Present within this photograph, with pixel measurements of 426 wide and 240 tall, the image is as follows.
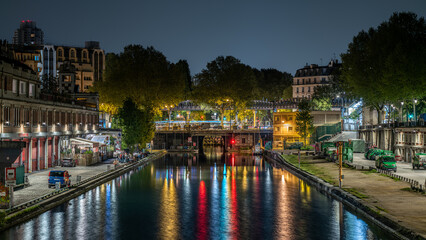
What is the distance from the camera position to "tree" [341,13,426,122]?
6962cm

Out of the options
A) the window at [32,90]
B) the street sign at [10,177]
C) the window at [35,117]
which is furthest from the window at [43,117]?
the street sign at [10,177]

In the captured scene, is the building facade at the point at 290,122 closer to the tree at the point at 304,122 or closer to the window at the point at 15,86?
the tree at the point at 304,122

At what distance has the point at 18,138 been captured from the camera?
174ft

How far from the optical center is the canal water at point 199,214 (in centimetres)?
3160

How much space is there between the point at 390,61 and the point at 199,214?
147 feet

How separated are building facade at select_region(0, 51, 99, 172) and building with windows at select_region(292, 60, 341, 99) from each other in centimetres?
12710

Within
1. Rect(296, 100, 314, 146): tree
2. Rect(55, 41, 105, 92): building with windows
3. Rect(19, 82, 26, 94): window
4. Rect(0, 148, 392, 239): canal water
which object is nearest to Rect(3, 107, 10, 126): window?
Rect(19, 82, 26, 94): window

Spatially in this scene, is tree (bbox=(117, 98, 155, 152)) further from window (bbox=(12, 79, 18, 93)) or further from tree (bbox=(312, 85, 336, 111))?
tree (bbox=(312, 85, 336, 111))

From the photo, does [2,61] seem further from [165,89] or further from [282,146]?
[282,146]

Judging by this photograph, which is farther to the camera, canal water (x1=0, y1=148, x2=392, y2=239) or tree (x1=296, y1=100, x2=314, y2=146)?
tree (x1=296, y1=100, x2=314, y2=146)

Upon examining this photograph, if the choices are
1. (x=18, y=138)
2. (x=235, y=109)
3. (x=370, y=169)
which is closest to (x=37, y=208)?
(x=18, y=138)

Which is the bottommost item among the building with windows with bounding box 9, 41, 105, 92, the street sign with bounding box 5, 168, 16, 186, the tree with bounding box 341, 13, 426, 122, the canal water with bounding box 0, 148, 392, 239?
the canal water with bounding box 0, 148, 392, 239

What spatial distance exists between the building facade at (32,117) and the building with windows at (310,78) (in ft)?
417

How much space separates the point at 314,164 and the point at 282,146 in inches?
1857
